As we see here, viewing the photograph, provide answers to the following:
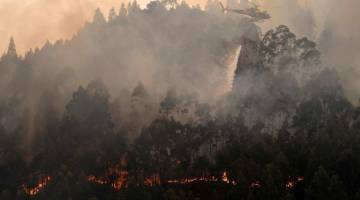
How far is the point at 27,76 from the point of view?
138750mm

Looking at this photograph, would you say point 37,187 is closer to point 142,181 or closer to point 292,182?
point 142,181

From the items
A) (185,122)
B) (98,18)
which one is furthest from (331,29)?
(98,18)

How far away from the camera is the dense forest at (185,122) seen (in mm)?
68125

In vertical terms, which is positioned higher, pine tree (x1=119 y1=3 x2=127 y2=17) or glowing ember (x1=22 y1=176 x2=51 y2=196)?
pine tree (x1=119 y1=3 x2=127 y2=17)

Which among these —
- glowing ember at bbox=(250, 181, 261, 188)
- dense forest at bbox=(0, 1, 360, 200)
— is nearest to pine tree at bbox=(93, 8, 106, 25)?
dense forest at bbox=(0, 1, 360, 200)

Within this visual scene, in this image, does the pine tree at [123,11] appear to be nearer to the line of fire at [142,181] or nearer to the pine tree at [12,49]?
the pine tree at [12,49]

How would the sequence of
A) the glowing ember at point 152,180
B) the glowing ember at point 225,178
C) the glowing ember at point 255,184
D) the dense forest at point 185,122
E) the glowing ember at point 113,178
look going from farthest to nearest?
the glowing ember at point 113,178
the glowing ember at point 152,180
the glowing ember at point 225,178
the dense forest at point 185,122
the glowing ember at point 255,184

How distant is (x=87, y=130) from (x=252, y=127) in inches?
1125

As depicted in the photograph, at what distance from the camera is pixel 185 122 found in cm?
9031

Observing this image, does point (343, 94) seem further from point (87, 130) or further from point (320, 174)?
point (87, 130)

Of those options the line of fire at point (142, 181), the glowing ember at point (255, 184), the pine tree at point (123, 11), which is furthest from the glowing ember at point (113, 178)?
the pine tree at point (123, 11)

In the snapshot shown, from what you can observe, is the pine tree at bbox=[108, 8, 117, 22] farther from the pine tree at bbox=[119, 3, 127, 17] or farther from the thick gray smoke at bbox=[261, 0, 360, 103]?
the thick gray smoke at bbox=[261, 0, 360, 103]

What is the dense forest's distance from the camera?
224 feet

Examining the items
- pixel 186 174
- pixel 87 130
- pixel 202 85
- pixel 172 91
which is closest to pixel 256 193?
pixel 186 174
